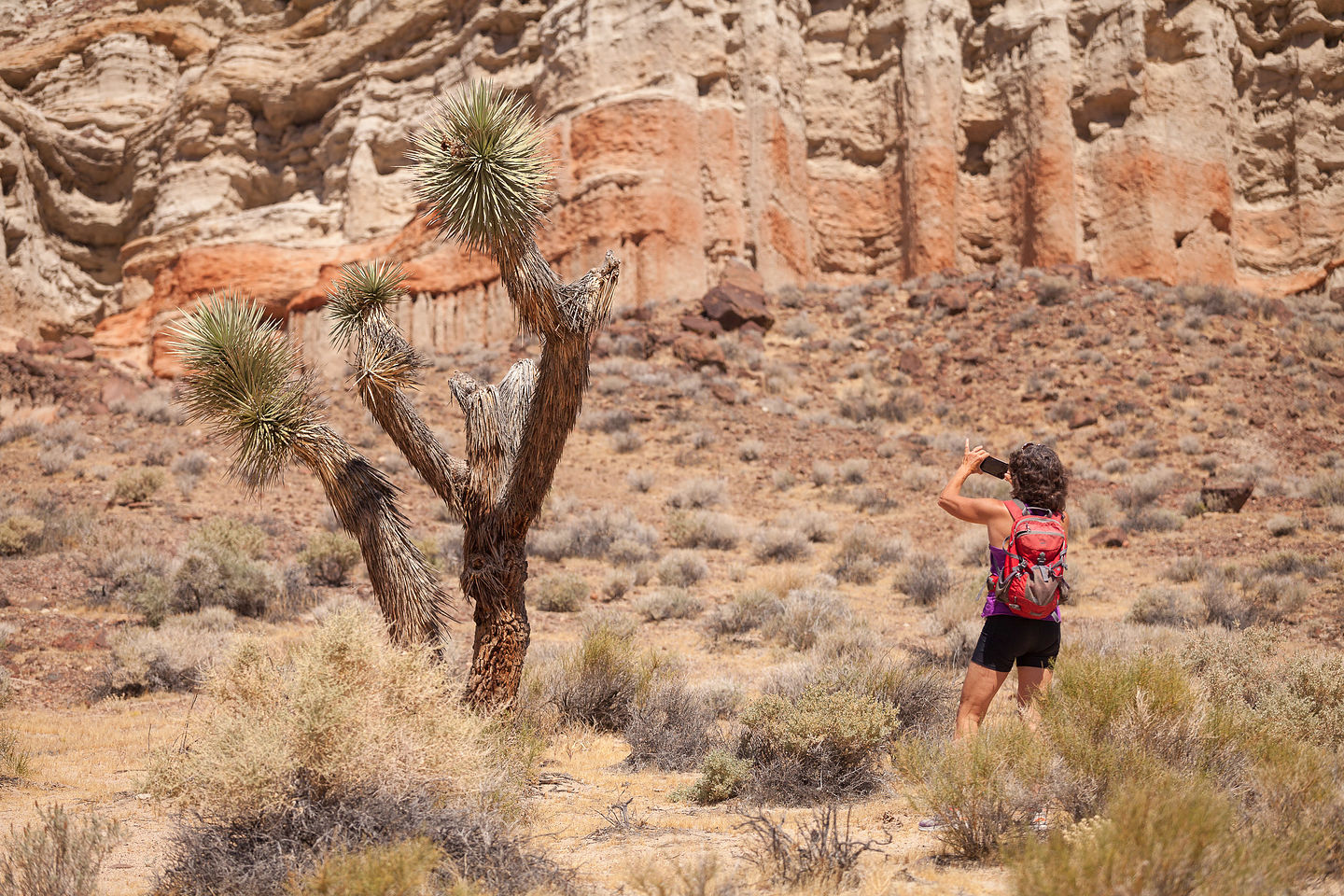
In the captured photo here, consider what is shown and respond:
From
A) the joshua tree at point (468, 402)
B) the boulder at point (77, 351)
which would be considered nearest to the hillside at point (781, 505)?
the joshua tree at point (468, 402)

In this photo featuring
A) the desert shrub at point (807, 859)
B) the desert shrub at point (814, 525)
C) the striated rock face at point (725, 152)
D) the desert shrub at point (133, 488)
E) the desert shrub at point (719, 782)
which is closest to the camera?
the desert shrub at point (807, 859)

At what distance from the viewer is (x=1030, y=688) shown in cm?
524

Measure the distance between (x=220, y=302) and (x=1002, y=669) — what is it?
5.56 m

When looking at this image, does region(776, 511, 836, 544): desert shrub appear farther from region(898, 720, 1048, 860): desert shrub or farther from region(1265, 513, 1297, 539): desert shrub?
region(898, 720, 1048, 860): desert shrub

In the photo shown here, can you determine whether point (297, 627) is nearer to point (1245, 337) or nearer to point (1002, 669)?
point (1002, 669)

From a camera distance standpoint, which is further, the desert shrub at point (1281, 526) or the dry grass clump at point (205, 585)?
the desert shrub at point (1281, 526)

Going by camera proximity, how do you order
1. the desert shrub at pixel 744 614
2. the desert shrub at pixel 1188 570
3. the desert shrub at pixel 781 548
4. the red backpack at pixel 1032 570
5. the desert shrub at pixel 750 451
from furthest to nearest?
the desert shrub at pixel 750 451
the desert shrub at pixel 781 548
the desert shrub at pixel 1188 570
the desert shrub at pixel 744 614
the red backpack at pixel 1032 570

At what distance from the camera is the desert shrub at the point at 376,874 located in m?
3.57

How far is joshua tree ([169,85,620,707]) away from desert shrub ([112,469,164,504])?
9381mm

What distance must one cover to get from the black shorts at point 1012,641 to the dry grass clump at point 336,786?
261 centimetres

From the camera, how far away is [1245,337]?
77.7ft

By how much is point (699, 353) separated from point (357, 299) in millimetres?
16289

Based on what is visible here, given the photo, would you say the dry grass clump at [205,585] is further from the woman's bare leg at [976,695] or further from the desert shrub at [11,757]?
the woman's bare leg at [976,695]

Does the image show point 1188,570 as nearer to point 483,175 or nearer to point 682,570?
point 682,570
